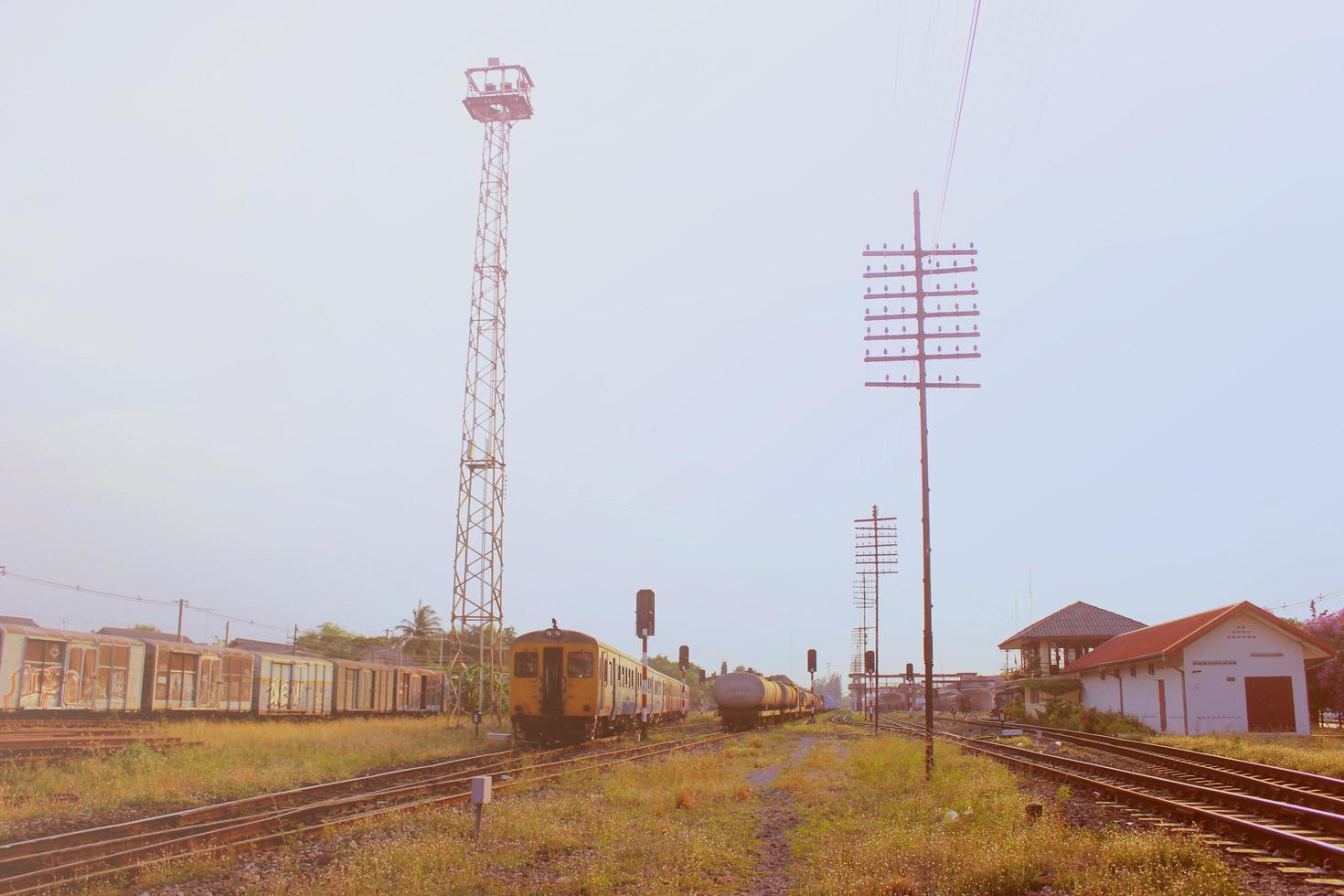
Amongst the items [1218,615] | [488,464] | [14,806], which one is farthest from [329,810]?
[1218,615]

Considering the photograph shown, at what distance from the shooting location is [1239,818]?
38.3 ft

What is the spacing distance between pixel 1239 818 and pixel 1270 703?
976 inches

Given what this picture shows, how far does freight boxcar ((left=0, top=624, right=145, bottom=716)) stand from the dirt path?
17.4 m

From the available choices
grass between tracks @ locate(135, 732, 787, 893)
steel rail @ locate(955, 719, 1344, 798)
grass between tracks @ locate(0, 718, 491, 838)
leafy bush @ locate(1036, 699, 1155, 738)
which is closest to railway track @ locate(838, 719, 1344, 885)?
steel rail @ locate(955, 719, 1344, 798)

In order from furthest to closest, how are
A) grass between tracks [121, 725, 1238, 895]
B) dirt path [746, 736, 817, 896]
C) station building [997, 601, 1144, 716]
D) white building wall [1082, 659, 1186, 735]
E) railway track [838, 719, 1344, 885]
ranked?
station building [997, 601, 1144, 716] < white building wall [1082, 659, 1186, 735] < railway track [838, 719, 1344, 885] < dirt path [746, 736, 817, 896] < grass between tracks [121, 725, 1238, 895]

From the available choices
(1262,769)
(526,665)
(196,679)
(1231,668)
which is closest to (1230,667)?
(1231,668)

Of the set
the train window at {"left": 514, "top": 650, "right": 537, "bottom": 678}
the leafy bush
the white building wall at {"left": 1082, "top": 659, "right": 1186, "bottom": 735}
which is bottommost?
the leafy bush

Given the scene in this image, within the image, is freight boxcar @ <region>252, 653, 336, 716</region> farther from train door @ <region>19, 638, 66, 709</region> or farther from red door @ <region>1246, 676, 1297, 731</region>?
red door @ <region>1246, 676, 1297, 731</region>

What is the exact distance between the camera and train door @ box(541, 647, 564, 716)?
25.7m

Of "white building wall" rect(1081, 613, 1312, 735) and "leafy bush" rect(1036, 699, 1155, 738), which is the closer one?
"white building wall" rect(1081, 613, 1312, 735)

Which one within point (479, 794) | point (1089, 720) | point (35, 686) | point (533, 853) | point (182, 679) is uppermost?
point (35, 686)

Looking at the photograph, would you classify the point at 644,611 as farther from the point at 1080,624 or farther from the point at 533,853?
the point at 1080,624

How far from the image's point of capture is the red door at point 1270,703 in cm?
3234

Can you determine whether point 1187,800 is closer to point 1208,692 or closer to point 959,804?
point 959,804
